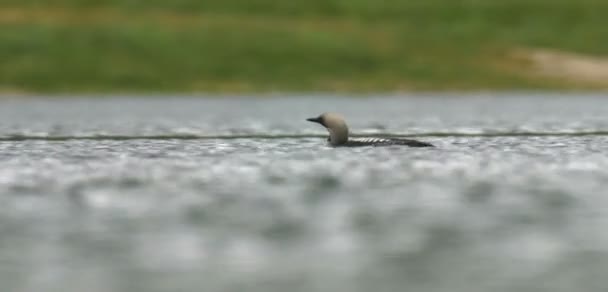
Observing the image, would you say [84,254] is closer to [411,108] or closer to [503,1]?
[411,108]

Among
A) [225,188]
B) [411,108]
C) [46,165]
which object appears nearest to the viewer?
[225,188]

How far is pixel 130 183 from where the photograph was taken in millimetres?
19406

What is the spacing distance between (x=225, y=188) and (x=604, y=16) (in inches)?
3407

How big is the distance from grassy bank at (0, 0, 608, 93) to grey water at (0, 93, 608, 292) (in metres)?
51.3

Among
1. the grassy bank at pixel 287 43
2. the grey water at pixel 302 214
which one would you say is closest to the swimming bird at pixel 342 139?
the grey water at pixel 302 214

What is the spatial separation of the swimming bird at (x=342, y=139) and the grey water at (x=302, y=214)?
15.8 inches

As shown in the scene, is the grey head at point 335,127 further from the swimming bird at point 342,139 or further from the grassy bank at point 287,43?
the grassy bank at point 287,43

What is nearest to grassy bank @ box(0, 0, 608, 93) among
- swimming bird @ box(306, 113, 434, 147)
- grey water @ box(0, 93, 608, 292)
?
grey water @ box(0, 93, 608, 292)

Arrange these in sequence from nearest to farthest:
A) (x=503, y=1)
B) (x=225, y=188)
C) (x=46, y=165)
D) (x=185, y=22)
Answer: (x=225, y=188) < (x=46, y=165) < (x=185, y=22) < (x=503, y=1)

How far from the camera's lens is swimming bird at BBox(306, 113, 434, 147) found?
25656 millimetres

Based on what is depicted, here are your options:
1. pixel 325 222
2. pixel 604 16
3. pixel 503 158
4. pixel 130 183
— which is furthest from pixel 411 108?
pixel 604 16

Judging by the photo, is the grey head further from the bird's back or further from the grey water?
the grey water

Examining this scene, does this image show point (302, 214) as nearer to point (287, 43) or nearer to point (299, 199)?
point (299, 199)

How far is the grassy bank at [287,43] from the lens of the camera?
81.6 meters
